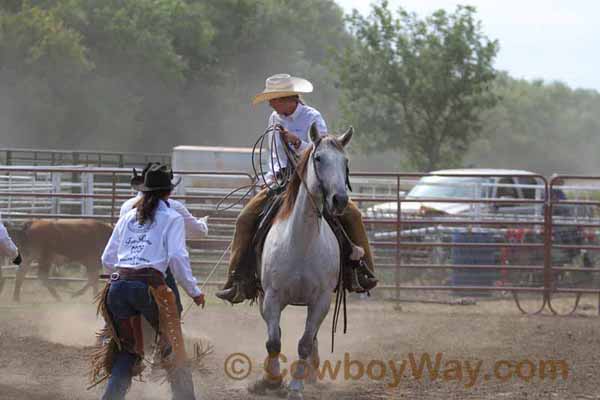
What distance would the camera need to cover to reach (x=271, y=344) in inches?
260

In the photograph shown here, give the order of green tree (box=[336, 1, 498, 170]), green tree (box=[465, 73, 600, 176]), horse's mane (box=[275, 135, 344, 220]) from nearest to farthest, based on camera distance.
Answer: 1. horse's mane (box=[275, 135, 344, 220])
2. green tree (box=[336, 1, 498, 170])
3. green tree (box=[465, 73, 600, 176])

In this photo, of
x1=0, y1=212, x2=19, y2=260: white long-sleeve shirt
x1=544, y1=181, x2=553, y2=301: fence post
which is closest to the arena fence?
x1=544, y1=181, x2=553, y2=301: fence post

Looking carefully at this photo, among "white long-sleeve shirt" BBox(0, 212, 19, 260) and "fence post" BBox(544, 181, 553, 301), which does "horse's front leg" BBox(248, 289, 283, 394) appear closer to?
"white long-sleeve shirt" BBox(0, 212, 19, 260)

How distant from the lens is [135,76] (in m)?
41.5

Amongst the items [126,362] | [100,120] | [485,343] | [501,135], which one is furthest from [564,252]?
[501,135]

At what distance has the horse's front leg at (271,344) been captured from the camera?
6.64 metres

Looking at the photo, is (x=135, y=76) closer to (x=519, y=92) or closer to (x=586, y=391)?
(x=586, y=391)

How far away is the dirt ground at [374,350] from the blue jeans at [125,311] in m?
0.73

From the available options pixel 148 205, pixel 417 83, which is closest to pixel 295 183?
pixel 148 205

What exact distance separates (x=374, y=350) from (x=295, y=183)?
9.69 ft

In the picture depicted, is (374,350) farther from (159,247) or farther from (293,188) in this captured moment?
(159,247)

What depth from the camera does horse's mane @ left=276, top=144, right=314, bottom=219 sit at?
6590mm

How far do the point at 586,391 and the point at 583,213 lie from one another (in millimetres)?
9514

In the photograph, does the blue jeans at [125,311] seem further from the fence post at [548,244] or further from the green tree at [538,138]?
the green tree at [538,138]
